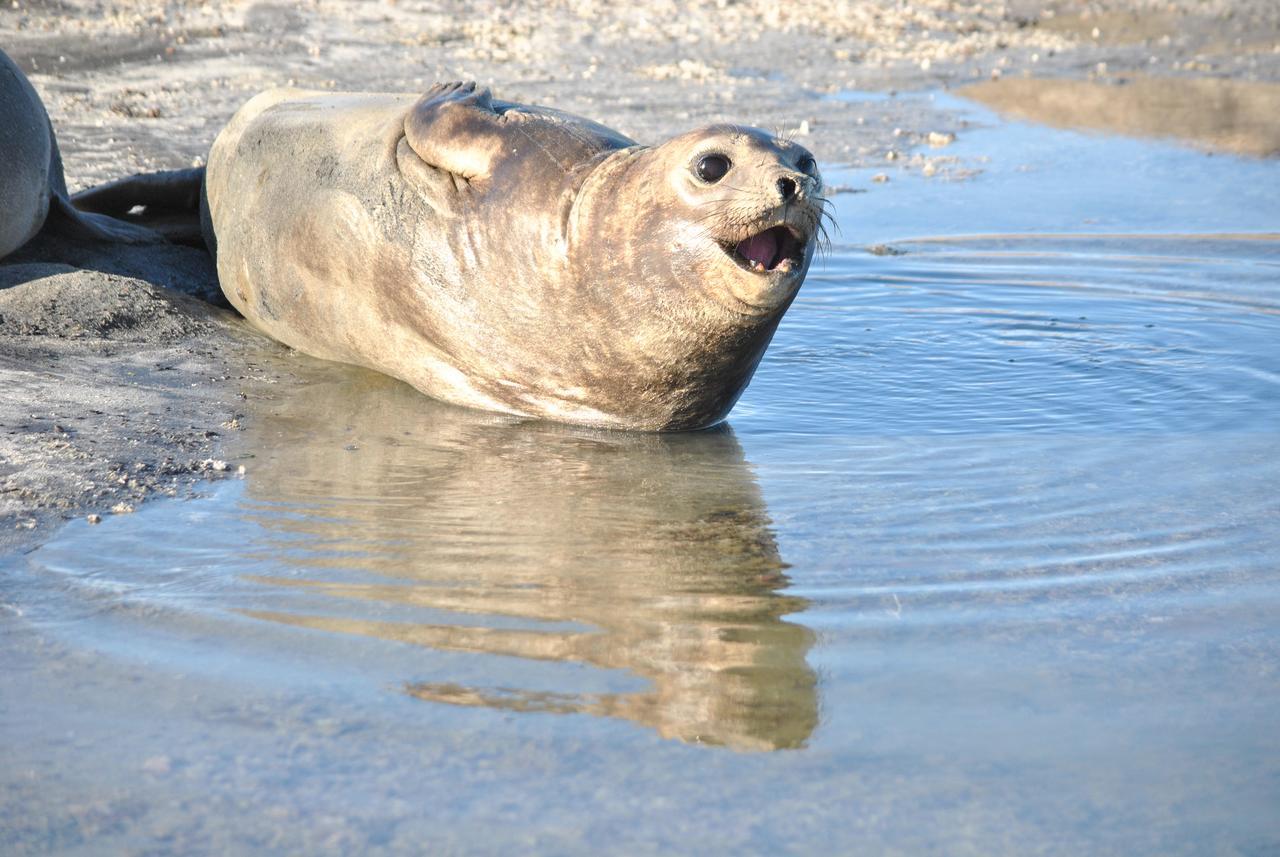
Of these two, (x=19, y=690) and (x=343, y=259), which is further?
(x=343, y=259)

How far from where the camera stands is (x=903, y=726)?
311cm

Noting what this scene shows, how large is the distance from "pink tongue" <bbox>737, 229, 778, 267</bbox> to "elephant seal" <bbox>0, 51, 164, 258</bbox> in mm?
3097

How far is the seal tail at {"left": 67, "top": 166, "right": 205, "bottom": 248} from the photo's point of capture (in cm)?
714

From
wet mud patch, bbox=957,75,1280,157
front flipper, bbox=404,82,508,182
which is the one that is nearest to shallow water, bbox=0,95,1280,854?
front flipper, bbox=404,82,508,182

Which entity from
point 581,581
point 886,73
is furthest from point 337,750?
point 886,73

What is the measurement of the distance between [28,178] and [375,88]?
17.1 feet

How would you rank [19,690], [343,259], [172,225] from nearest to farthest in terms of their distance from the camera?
[19,690], [343,259], [172,225]

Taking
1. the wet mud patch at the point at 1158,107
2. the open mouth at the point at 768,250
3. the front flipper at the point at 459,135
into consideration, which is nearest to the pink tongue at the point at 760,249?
the open mouth at the point at 768,250

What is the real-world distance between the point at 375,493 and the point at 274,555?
663 mm

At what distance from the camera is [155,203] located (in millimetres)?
7258

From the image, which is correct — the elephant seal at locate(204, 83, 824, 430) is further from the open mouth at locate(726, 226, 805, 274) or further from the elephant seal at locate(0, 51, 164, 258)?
the elephant seal at locate(0, 51, 164, 258)

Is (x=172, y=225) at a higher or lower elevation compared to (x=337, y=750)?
lower

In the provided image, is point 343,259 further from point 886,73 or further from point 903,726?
point 886,73

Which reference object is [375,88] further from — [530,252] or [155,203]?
[530,252]
